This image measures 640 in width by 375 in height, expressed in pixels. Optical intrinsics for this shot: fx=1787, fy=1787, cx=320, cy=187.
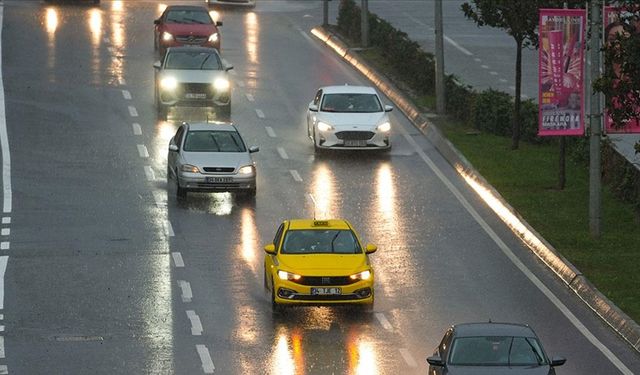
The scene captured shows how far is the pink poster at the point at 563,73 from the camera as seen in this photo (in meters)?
38.3

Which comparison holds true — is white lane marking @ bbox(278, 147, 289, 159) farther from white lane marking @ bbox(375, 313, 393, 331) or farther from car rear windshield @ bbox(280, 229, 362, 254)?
white lane marking @ bbox(375, 313, 393, 331)

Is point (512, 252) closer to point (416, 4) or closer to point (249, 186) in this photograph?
point (249, 186)

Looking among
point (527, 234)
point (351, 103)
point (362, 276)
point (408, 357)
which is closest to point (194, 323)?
point (362, 276)

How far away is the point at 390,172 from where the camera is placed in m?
43.0

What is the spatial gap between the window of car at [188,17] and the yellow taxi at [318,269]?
94.7 ft

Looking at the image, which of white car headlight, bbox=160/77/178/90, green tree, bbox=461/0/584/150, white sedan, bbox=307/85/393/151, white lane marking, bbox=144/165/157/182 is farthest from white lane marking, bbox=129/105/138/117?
green tree, bbox=461/0/584/150

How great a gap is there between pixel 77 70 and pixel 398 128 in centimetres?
1173

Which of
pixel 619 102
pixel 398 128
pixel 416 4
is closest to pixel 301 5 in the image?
pixel 416 4

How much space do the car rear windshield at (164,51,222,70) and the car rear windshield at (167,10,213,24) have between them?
307 inches

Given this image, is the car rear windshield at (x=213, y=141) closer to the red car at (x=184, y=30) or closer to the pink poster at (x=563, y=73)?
the pink poster at (x=563, y=73)

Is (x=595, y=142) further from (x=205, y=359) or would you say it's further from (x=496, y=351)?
(x=496, y=351)

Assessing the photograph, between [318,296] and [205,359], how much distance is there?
2937 millimetres

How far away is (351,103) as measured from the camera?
46719mm

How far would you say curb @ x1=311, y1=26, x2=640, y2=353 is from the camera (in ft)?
96.4
